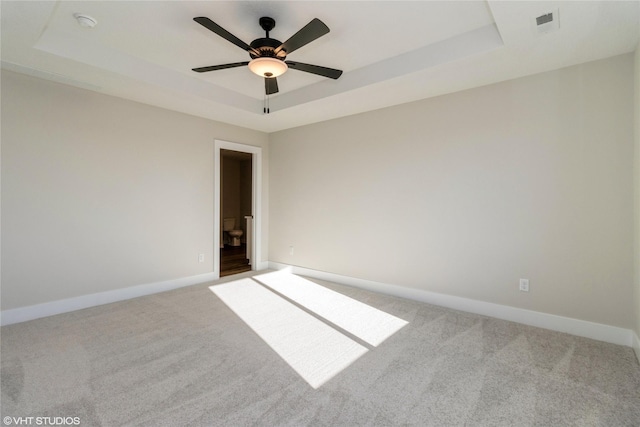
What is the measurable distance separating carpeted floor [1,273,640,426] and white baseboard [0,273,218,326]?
14cm

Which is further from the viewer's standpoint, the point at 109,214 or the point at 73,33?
the point at 109,214

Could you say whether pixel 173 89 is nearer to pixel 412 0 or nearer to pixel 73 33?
pixel 73 33

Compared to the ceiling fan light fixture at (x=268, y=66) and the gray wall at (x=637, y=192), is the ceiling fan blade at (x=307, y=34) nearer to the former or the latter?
the ceiling fan light fixture at (x=268, y=66)

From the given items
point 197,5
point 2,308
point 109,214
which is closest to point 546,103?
point 197,5

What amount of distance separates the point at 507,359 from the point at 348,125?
325cm

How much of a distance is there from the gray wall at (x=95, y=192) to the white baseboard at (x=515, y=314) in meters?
2.60

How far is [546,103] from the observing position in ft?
9.25

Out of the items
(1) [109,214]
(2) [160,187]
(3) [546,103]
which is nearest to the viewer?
(3) [546,103]

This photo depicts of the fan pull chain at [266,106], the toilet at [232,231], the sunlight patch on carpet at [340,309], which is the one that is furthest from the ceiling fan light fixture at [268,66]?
the toilet at [232,231]

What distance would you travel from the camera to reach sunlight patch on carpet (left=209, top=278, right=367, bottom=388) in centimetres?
220

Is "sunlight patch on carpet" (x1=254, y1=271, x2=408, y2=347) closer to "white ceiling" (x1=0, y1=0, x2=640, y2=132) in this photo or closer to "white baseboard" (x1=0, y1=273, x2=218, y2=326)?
"white baseboard" (x1=0, y1=273, x2=218, y2=326)

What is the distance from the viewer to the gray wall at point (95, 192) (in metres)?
2.96

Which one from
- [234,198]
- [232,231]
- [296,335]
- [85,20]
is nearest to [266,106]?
[85,20]

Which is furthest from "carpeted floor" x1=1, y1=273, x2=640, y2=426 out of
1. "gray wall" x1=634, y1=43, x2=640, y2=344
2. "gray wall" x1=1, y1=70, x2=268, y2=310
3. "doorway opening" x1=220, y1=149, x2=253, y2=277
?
"doorway opening" x1=220, y1=149, x2=253, y2=277
